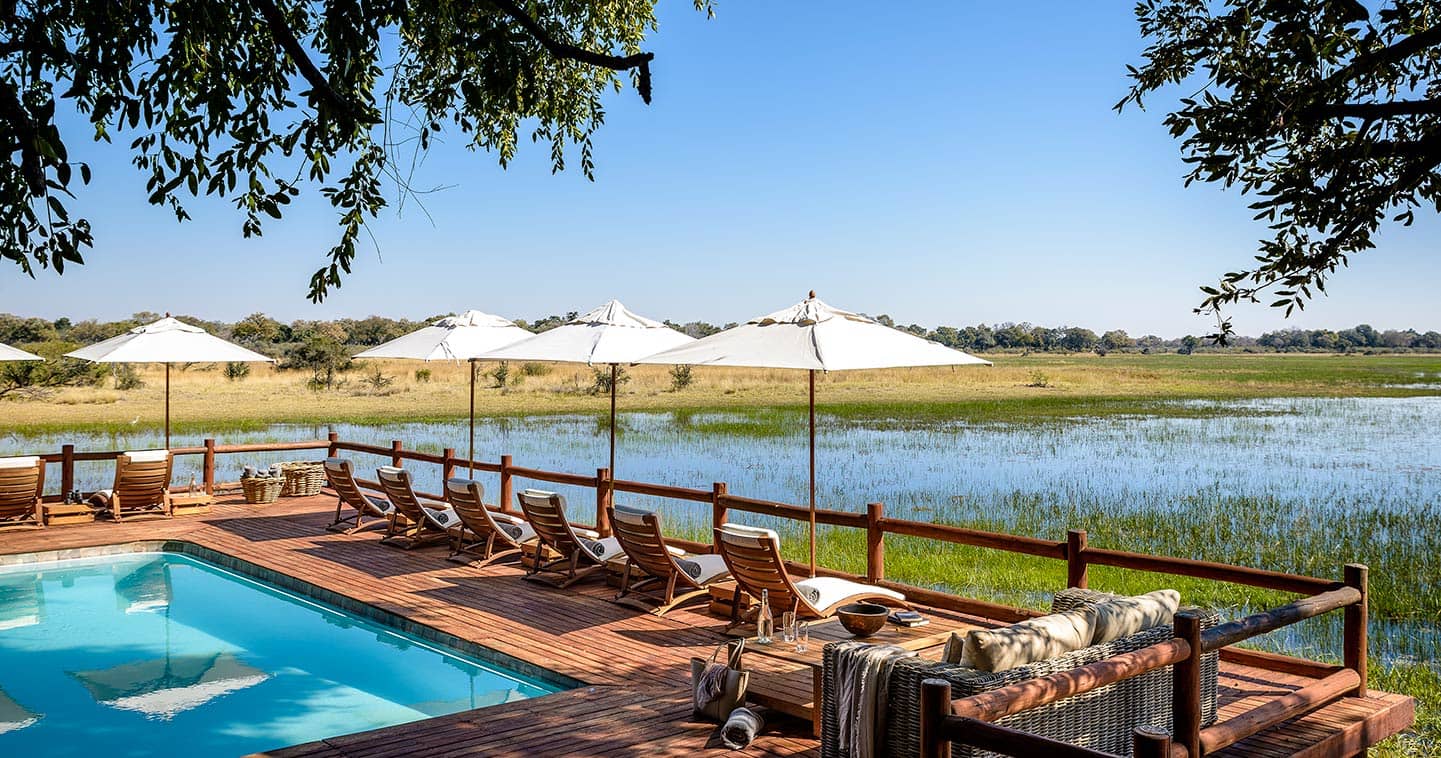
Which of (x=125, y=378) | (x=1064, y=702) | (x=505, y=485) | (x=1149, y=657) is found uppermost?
(x=125, y=378)

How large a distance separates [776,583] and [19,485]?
28.4ft

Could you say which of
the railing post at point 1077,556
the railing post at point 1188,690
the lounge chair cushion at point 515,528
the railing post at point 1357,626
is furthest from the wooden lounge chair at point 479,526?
the railing post at point 1188,690

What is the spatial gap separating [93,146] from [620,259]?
170 feet

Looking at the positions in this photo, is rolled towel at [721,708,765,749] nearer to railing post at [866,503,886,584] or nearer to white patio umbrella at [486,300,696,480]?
railing post at [866,503,886,584]

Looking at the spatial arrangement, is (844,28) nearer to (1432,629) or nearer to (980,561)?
(980,561)

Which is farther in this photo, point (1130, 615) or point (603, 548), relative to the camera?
point (603, 548)

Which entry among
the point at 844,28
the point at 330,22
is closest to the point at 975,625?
the point at 330,22

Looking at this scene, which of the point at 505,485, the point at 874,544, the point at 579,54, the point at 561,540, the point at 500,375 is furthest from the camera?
the point at 500,375

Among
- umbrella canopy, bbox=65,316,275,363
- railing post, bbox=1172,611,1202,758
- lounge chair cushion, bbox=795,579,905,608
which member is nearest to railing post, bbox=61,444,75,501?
umbrella canopy, bbox=65,316,275,363

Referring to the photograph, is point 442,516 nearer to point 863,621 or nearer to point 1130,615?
point 863,621

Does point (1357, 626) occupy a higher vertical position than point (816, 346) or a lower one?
lower

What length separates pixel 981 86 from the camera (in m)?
23.9

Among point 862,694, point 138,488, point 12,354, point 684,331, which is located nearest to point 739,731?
point 862,694

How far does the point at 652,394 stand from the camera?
41250 millimetres
